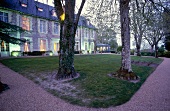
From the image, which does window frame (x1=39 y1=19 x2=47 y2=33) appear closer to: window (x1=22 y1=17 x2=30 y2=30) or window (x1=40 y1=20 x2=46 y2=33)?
window (x1=40 y1=20 x2=46 y2=33)

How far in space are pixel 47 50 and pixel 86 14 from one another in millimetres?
14900

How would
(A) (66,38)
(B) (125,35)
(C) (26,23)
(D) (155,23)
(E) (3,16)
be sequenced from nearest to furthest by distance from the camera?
(A) (66,38), (B) (125,35), (E) (3,16), (D) (155,23), (C) (26,23)

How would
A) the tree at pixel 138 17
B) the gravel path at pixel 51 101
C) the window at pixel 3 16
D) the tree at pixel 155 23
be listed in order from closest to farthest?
the gravel path at pixel 51 101
the tree at pixel 138 17
the tree at pixel 155 23
the window at pixel 3 16

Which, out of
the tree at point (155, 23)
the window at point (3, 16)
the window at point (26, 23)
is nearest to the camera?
the tree at point (155, 23)

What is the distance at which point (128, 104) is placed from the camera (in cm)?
421

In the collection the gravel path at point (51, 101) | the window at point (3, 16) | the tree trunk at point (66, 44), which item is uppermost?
the window at point (3, 16)

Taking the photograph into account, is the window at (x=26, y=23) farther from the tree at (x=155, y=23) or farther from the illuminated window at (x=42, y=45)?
the tree at (x=155, y=23)

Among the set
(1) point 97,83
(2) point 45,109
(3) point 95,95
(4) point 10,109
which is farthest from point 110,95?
(4) point 10,109

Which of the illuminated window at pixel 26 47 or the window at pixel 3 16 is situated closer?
the window at pixel 3 16

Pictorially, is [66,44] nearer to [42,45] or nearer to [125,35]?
[125,35]

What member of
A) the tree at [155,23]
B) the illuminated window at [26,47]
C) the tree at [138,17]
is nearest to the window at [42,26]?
the illuminated window at [26,47]

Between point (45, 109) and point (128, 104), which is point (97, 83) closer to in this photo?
point (128, 104)

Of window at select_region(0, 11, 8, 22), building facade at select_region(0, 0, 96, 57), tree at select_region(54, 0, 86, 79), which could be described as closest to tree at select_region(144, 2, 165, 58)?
tree at select_region(54, 0, 86, 79)

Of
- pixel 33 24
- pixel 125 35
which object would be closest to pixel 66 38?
pixel 125 35
